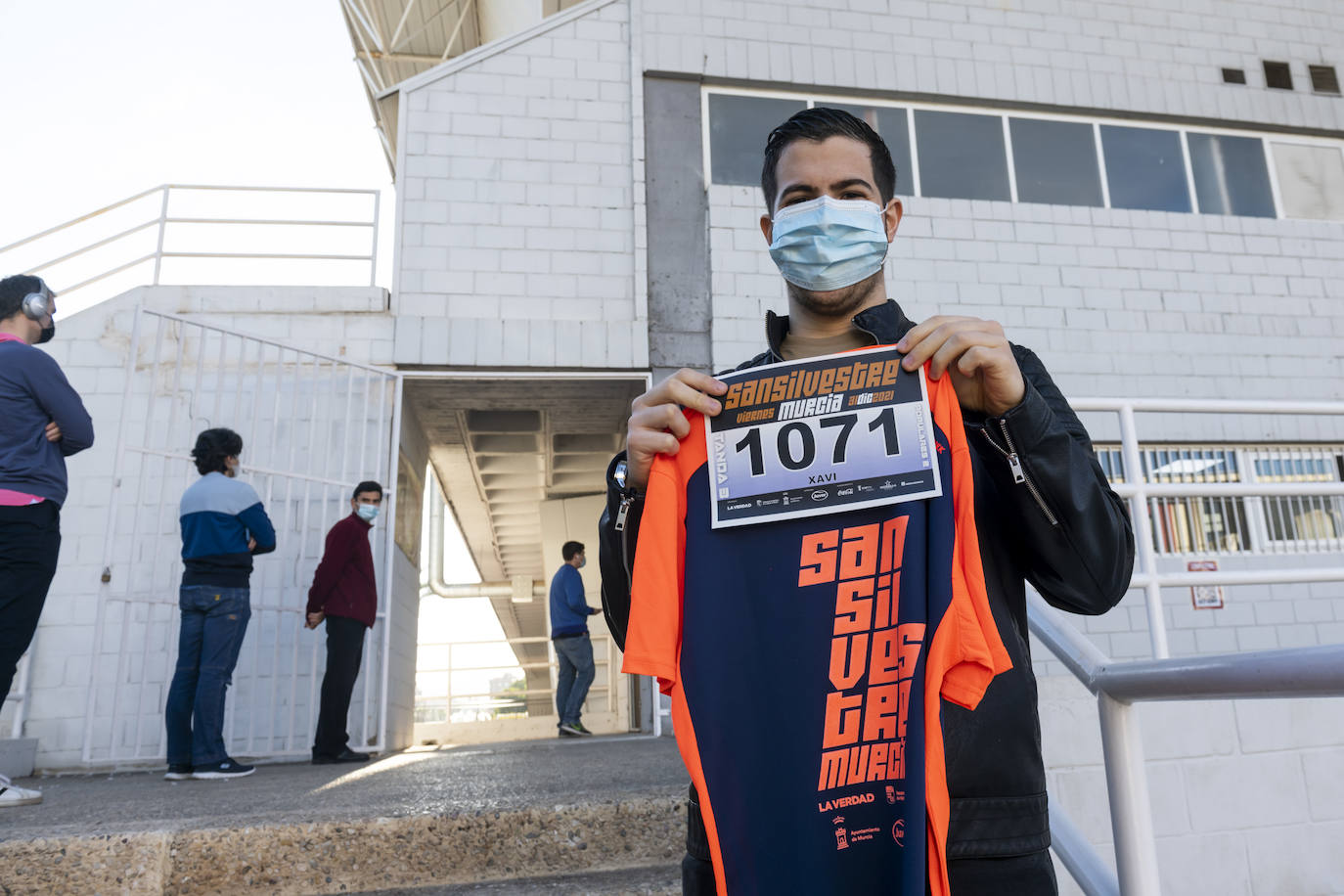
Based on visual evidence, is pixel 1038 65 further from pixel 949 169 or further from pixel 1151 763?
pixel 1151 763

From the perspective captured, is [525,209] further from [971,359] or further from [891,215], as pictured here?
[971,359]

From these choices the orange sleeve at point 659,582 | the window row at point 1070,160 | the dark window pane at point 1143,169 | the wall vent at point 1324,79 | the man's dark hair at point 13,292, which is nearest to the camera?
the orange sleeve at point 659,582

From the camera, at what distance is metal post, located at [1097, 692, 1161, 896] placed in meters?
1.49

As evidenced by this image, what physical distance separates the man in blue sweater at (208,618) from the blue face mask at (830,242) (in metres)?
3.98

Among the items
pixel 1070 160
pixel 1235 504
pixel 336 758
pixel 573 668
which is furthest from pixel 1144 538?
pixel 1070 160

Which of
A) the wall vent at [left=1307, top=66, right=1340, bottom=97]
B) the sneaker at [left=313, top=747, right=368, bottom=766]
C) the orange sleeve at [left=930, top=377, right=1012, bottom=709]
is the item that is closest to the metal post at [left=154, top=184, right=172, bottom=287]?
the sneaker at [left=313, top=747, right=368, bottom=766]

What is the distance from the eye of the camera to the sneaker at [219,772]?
14.6 feet

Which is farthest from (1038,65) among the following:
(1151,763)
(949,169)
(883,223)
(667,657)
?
(667,657)

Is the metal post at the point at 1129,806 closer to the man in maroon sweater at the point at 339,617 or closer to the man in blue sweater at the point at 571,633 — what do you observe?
the man in maroon sweater at the point at 339,617

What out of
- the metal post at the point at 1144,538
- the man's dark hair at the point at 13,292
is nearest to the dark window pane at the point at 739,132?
Answer: the metal post at the point at 1144,538

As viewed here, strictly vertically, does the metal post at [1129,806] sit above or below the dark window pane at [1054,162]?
below

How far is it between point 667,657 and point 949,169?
25.9ft

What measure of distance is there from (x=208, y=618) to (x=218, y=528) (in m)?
0.47

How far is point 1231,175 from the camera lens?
28.6 ft
